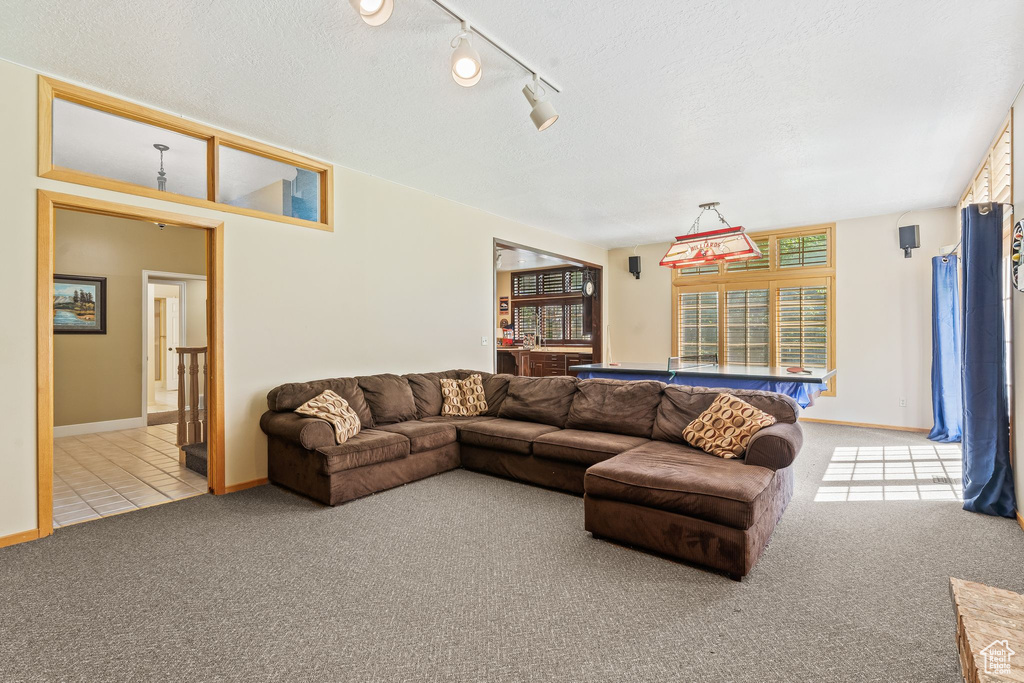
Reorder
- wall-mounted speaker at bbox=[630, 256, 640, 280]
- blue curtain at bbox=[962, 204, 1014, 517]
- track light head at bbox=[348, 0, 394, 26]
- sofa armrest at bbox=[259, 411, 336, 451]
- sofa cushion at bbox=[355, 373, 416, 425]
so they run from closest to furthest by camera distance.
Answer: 1. track light head at bbox=[348, 0, 394, 26]
2. blue curtain at bbox=[962, 204, 1014, 517]
3. sofa armrest at bbox=[259, 411, 336, 451]
4. sofa cushion at bbox=[355, 373, 416, 425]
5. wall-mounted speaker at bbox=[630, 256, 640, 280]

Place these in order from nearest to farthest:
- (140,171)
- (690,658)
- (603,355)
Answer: (690,658), (140,171), (603,355)

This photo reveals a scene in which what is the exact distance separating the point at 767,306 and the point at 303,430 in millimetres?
6461

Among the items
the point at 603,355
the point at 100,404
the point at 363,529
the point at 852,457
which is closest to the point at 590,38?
the point at 363,529

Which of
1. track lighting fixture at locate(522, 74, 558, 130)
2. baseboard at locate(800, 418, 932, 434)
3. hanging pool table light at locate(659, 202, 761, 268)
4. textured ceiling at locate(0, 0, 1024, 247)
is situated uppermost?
textured ceiling at locate(0, 0, 1024, 247)

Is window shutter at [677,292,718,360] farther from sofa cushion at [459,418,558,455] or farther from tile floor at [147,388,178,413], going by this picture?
tile floor at [147,388,178,413]

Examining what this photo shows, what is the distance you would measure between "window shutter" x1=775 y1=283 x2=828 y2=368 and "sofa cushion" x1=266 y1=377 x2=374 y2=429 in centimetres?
576

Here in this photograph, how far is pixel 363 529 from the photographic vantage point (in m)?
3.10

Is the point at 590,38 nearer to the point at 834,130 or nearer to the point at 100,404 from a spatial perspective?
the point at 834,130

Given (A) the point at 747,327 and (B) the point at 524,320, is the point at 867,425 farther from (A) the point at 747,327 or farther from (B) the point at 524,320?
(B) the point at 524,320

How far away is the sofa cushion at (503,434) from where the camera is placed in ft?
13.3

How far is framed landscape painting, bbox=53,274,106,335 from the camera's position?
600 cm

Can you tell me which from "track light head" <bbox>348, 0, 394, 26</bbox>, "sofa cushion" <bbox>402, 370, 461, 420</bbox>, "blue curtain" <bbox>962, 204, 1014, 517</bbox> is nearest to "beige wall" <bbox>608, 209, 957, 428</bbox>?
"blue curtain" <bbox>962, 204, 1014, 517</bbox>

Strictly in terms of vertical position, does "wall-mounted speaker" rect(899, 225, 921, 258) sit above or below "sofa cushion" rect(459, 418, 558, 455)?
above

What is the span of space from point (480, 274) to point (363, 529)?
3674 millimetres
